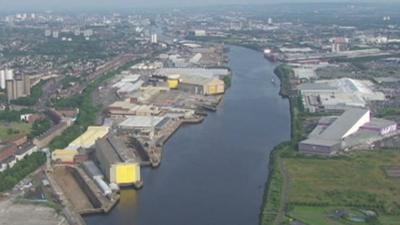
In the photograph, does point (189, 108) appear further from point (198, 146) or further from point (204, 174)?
point (204, 174)

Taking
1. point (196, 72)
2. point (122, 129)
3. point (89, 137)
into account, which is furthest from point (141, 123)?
point (196, 72)

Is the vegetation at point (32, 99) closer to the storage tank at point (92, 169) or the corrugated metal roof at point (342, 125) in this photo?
the storage tank at point (92, 169)

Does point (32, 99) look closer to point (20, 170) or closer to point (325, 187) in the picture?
point (20, 170)

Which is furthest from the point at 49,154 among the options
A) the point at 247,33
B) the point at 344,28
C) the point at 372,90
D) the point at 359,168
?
the point at 344,28

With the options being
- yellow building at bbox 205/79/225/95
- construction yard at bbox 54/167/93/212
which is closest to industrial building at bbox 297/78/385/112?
yellow building at bbox 205/79/225/95

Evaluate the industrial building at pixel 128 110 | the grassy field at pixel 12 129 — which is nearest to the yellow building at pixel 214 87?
the industrial building at pixel 128 110

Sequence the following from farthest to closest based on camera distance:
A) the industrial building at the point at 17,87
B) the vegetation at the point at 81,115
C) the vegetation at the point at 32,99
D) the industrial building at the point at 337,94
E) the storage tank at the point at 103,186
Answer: the industrial building at the point at 17,87 → the vegetation at the point at 32,99 → the industrial building at the point at 337,94 → the vegetation at the point at 81,115 → the storage tank at the point at 103,186
